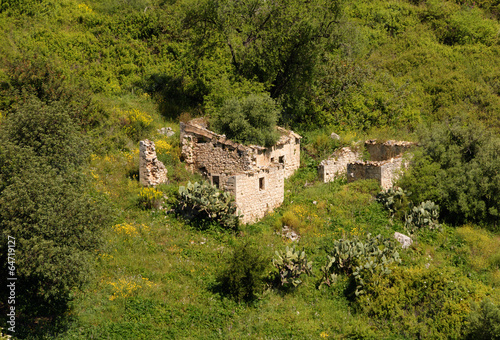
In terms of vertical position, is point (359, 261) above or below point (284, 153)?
below

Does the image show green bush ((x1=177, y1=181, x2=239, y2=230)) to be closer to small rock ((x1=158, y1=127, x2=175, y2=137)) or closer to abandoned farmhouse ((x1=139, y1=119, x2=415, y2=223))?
abandoned farmhouse ((x1=139, y1=119, x2=415, y2=223))

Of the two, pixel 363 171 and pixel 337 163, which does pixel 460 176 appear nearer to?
pixel 363 171

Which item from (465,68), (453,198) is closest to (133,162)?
Answer: (453,198)

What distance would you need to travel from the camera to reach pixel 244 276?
17.2 metres

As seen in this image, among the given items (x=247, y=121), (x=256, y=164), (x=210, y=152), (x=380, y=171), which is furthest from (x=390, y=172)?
(x=210, y=152)

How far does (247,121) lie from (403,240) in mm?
7830

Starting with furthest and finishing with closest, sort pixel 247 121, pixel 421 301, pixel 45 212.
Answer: pixel 247 121, pixel 421 301, pixel 45 212

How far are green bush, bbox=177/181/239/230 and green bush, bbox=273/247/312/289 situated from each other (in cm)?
265

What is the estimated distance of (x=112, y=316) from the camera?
632 inches

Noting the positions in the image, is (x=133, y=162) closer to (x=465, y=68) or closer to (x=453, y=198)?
(x=453, y=198)

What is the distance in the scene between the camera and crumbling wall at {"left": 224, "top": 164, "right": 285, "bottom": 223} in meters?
20.7

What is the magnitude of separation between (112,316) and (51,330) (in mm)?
1541

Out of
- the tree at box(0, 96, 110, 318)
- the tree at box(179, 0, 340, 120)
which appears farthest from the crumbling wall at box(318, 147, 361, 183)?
the tree at box(0, 96, 110, 318)

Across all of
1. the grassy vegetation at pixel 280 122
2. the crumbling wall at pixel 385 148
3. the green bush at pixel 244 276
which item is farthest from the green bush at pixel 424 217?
the green bush at pixel 244 276
